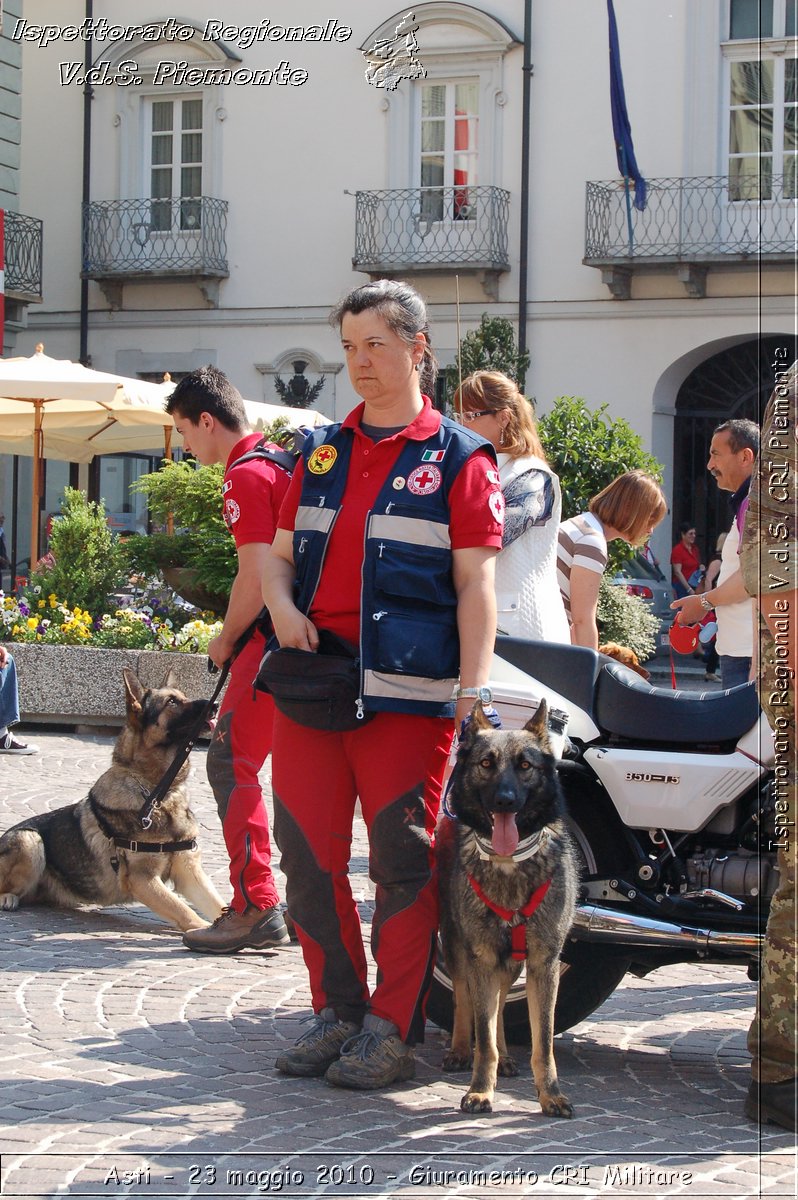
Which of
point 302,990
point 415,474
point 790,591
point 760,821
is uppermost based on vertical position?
point 415,474

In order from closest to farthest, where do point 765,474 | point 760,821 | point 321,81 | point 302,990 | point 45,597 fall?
point 765,474
point 760,821
point 302,990
point 45,597
point 321,81

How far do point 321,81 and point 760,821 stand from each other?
2325 cm

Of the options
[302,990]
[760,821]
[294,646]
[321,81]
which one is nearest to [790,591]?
[760,821]

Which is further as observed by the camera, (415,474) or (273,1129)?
(415,474)

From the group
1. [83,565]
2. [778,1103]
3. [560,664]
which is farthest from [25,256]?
[778,1103]

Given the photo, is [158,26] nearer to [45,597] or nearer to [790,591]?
[45,597]

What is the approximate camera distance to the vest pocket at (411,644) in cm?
425

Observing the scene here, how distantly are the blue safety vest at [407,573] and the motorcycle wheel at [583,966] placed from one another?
1.81 ft

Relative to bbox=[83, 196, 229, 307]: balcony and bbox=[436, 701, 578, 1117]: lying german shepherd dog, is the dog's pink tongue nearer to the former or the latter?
bbox=[436, 701, 578, 1117]: lying german shepherd dog

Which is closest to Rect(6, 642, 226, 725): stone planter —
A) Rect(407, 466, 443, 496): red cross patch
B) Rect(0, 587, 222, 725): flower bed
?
Rect(0, 587, 222, 725): flower bed

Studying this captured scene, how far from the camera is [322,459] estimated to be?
4484 millimetres

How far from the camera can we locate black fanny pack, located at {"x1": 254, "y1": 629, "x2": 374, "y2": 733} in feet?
14.0

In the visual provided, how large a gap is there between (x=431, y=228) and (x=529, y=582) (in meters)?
21.4

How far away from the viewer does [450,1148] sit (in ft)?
12.6
